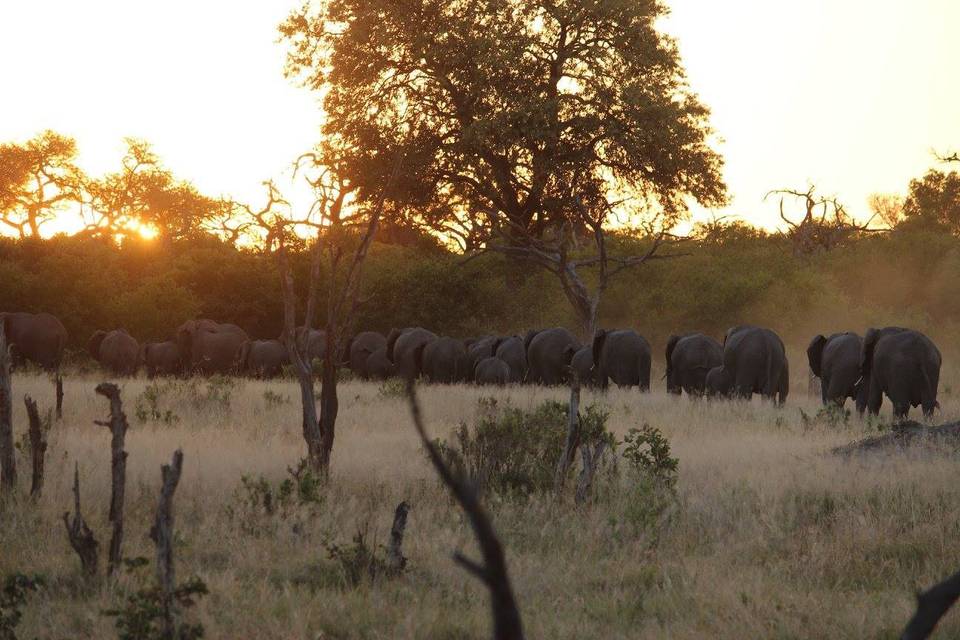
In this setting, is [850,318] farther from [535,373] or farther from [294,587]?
[294,587]

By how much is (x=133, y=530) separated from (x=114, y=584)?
5.36ft

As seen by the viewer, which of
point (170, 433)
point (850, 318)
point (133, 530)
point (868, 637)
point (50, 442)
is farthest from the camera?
point (850, 318)

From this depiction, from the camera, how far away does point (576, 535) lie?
27.2ft

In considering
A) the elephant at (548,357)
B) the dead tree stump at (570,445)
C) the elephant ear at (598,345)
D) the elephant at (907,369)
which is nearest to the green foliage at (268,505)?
the dead tree stump at (570,445)

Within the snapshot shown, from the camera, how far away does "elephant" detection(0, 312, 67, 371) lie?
26.2 metres

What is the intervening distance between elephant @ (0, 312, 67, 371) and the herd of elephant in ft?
0.08

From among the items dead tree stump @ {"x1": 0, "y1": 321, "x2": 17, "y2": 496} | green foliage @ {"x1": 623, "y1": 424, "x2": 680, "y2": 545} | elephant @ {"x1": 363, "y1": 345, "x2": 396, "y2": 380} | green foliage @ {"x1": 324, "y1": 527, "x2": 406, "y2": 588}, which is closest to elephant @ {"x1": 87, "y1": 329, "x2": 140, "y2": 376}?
elephant @ {"x1": 363, "y1": 345, "x2": 396, "y2": 380}

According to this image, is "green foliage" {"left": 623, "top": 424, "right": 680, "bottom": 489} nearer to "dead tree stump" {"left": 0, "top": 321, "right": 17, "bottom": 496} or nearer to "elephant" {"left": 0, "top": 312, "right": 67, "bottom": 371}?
"dead tree stump" {"left": 0, "top": 321, "right": 17, "bottom": 496}

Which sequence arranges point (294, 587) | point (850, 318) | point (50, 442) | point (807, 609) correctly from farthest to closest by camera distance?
point (850, 318) < point (50, 442) < point (294, 587) < point (807, 609)

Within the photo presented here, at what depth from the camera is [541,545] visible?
8.12m

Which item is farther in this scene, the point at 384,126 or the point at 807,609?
the point at 384,126

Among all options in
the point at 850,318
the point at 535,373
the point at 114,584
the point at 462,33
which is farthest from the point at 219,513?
the point at 850,318

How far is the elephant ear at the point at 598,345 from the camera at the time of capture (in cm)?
2522

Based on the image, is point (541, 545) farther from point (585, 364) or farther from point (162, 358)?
point (162, 358)
